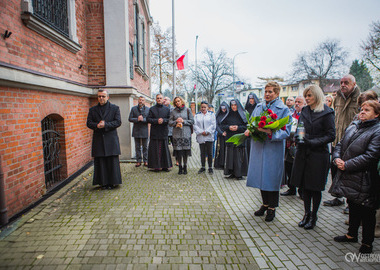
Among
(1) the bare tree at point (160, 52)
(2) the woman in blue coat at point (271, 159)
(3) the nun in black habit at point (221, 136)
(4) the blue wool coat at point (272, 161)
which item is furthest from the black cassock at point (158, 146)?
(1) the bare tree at point (160, 52)

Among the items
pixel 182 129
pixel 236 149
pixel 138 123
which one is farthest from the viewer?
pixel 138 123

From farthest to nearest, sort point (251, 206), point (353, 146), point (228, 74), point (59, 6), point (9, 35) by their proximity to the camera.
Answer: point (228, 74), point (59, 6), point (251, 206), point (9, 35), point (353, 146)

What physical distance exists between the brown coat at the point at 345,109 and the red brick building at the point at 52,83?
19.2ft

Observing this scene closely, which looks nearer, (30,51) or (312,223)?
(312,223)

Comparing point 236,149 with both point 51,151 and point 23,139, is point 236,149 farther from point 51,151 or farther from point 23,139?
point 23,139

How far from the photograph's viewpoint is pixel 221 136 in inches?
289

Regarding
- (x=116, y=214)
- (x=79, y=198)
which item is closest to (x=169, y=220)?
(x=116, y=214)

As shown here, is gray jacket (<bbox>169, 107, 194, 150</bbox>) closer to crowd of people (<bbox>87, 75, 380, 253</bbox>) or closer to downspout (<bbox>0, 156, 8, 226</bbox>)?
crowd of people (<bbox>87, 75, 380, 253</bbox>)

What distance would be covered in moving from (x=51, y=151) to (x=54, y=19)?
3075mm

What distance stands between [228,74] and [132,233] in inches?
1914

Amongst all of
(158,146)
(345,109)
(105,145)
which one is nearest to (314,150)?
(345,109)

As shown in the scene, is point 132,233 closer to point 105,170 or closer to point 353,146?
point 105,170

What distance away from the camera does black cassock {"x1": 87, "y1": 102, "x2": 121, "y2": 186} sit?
5445 mm

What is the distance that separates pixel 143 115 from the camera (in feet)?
25.6
